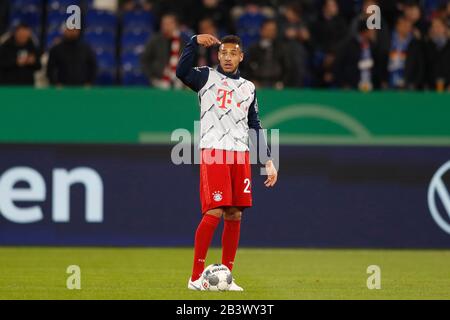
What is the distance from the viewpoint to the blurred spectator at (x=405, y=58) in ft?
56.7

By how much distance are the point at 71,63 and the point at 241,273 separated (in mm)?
5641

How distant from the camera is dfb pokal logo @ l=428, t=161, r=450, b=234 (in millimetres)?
15773

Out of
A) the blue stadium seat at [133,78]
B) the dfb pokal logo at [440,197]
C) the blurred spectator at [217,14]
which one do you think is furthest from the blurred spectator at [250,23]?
the dfb pokal logo at [440,197]

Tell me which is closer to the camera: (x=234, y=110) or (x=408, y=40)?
(x=234, y=110)

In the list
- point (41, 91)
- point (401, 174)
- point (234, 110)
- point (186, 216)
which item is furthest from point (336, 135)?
point (234, 110)

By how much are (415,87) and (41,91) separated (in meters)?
5.47

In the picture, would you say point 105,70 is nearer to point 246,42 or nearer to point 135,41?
point 135,41

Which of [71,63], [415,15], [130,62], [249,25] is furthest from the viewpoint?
[249,25]

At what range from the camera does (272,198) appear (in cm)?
1593

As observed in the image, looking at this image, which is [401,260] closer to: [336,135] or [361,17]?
[336,135]

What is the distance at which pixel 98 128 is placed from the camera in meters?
16.0

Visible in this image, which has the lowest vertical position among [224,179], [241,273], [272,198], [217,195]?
[241,273]

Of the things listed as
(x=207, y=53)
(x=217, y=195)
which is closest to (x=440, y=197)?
(x=207, y=53)

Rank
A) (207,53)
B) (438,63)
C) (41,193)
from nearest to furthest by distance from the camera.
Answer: (41,193) → (438,63) → (207,53)
